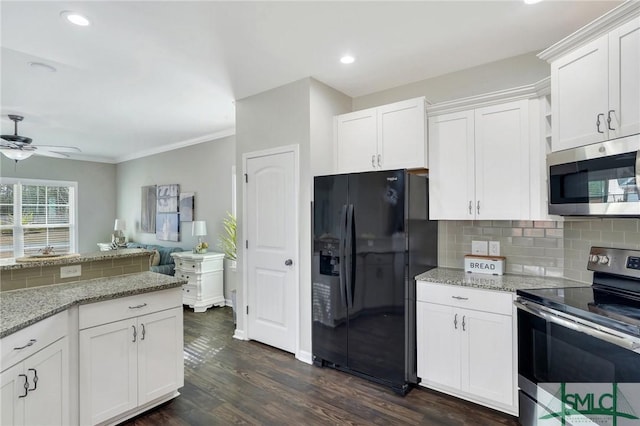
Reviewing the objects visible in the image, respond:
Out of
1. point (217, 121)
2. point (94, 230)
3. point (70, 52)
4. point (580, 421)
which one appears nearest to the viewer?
point (580, 421)

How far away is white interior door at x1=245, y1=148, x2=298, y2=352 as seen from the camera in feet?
10.6

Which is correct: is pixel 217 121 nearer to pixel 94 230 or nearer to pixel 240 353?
pixel 240 353

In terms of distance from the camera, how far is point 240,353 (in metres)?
3.26

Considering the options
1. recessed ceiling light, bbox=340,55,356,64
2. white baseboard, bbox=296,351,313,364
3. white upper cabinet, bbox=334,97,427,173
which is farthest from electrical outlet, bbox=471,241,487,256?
recessed ceiling light, bbox=340,55,356,64

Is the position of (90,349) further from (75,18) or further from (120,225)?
(120,225)

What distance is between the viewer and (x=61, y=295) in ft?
6.63

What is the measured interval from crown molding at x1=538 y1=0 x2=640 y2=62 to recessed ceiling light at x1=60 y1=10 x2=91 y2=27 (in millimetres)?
3058

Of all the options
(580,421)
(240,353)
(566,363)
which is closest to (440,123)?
(566,363)

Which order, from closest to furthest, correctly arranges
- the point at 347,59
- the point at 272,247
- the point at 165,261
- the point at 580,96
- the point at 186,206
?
the point at 580,96, the point at 347,59, the point at 272,247, the point at 165,261, the point at 186,206

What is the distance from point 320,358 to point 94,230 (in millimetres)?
6722

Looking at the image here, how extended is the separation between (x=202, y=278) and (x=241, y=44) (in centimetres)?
331

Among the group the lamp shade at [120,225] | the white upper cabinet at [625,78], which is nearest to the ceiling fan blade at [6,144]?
the lamp shade at [120,225]

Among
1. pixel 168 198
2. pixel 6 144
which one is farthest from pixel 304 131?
pixel 168 198

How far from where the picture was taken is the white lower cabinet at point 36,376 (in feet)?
4.70
